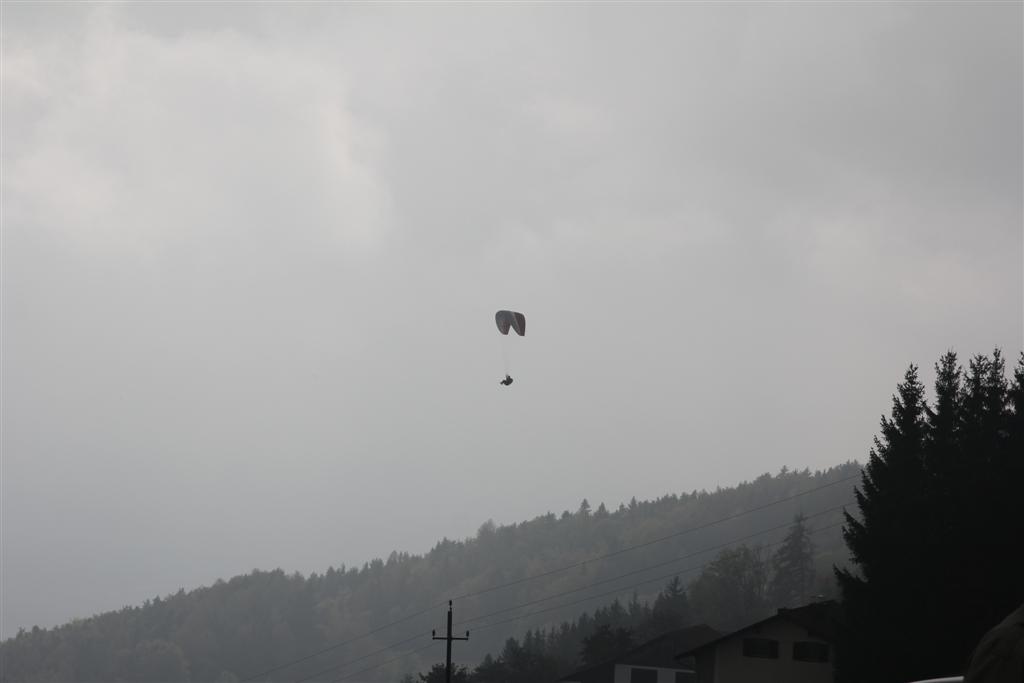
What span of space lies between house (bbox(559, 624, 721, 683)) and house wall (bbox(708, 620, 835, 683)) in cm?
2431

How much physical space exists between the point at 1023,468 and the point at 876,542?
21.0 feet

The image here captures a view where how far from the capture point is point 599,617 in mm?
152875

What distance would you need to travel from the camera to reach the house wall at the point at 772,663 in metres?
54.8

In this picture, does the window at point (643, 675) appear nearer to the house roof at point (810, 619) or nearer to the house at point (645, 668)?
the house at point (645, 668)

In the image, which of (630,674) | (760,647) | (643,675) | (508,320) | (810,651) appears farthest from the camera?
(630,674)

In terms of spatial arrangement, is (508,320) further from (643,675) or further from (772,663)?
(643,675)

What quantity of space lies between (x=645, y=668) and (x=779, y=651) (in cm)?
2751

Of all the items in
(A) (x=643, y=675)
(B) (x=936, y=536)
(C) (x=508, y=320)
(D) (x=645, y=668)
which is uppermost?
(C) (x=508, y=320)

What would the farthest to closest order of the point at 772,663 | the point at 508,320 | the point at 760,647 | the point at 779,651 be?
1. the point at 760,647
2. the point at 779,651
3. the point at 772,663
4. the point at 508,320

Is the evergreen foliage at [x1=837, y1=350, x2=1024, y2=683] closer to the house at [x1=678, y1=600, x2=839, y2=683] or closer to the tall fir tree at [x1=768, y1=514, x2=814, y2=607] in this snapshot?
the house at [x1=678, y1=600, x2=839, y2=683]

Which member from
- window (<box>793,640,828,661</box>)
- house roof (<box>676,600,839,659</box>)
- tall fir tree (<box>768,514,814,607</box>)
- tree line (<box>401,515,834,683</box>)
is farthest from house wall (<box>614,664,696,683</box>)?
tall fir tree (<box>768,514,814,607</box>)

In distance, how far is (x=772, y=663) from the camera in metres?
55.4

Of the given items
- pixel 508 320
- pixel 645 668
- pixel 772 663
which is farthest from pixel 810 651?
A: pixel 645 668

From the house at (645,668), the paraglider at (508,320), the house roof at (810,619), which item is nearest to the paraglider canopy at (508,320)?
the paraglider at (508,320)
